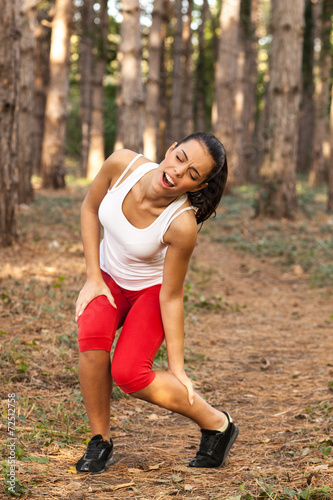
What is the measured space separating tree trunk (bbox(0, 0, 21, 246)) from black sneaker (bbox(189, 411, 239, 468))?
16.4 ft

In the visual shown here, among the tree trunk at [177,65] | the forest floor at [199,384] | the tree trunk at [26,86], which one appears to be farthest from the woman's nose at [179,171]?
the tree trunk at [177,65]

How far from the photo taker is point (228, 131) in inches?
660

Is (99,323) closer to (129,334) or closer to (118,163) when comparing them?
(129,334)

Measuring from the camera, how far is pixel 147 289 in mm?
3252

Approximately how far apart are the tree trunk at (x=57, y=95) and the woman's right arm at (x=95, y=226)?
40.7ft

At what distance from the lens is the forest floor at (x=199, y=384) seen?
292cm

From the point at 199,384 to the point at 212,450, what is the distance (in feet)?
4.84

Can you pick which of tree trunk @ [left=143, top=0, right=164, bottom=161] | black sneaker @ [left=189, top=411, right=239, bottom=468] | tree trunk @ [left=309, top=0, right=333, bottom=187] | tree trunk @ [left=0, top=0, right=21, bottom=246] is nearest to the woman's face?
black sneaker @ [left=189, top=411, right=239, bottom=468]

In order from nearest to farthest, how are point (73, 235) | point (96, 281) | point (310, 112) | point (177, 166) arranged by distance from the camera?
point (177, 166), point (96, 281), point (73, 235), point (310, 112)

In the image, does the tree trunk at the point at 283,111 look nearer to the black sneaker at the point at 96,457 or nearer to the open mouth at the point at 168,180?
the open mouth at the point at 168,180

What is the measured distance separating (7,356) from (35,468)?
1460mm

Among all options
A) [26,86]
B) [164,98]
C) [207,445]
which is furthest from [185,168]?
[164,98]

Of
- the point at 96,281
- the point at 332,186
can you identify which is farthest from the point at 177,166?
the point at 332,186

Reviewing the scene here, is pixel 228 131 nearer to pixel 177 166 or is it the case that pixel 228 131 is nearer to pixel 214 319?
pixel 214 319
